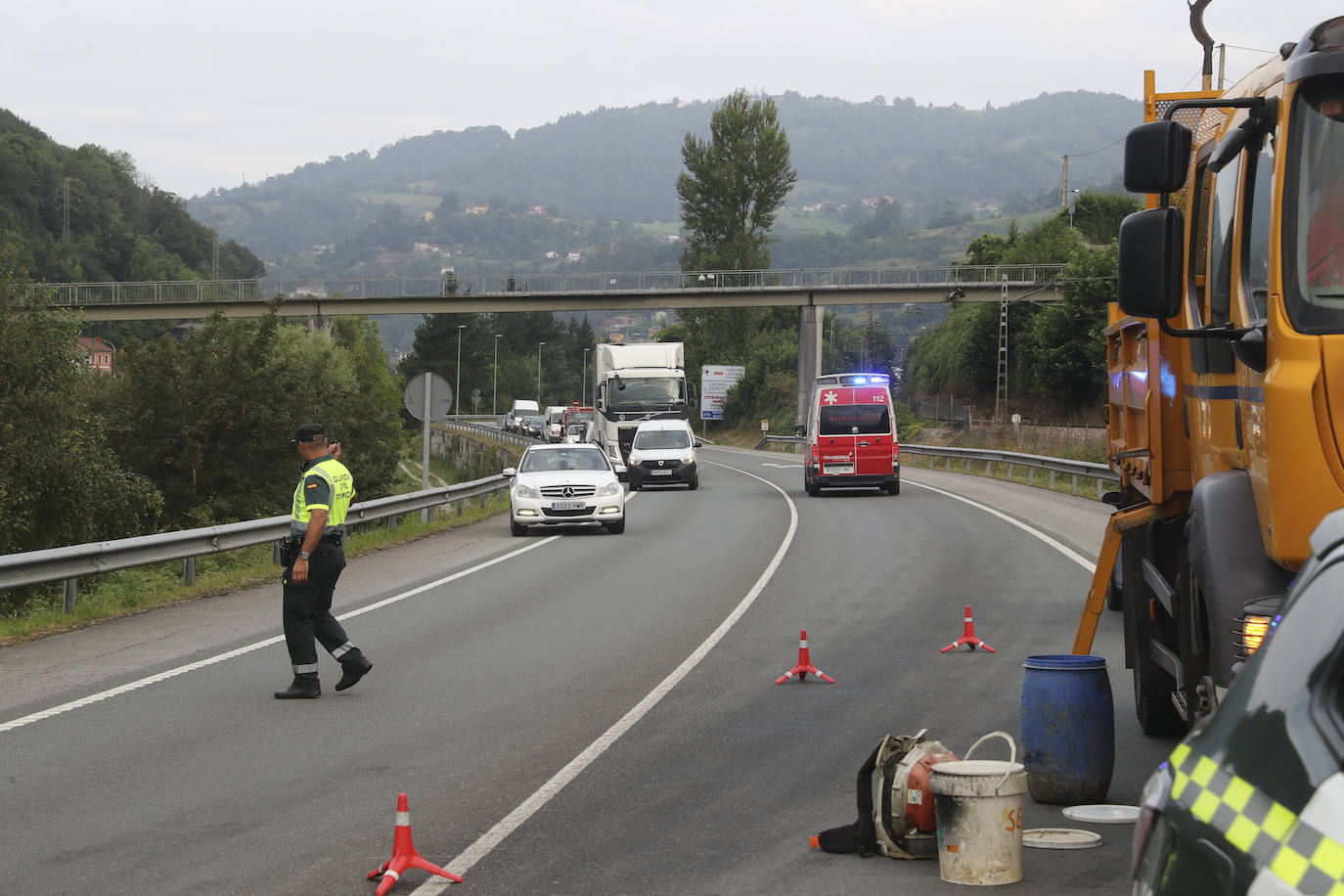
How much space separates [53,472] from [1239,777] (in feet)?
111

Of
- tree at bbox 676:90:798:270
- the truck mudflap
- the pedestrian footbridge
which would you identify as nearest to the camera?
the truck mudflap

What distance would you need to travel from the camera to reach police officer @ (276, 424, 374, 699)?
10.9 meters

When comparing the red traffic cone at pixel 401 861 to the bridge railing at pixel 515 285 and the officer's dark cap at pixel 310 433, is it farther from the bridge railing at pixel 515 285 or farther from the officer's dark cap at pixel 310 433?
the bridge railing at pixel 515 285

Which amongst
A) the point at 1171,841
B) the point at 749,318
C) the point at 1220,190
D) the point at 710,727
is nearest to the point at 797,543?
the point at 710,727

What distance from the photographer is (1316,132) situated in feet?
20.2

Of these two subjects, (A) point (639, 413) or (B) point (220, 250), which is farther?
(B) point (220, 250)

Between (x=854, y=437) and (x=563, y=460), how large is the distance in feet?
32.5

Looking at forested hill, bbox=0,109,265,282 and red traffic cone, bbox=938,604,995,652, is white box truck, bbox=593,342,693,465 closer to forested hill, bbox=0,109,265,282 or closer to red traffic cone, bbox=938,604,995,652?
red traffic cone, bbox=938,604,995,652

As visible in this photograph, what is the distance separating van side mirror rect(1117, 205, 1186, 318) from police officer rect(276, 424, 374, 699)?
6115 mm

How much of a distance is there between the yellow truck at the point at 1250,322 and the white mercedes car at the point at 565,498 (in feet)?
60.2

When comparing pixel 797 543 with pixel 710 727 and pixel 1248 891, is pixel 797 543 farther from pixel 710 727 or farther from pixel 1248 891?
pixel 1248 891

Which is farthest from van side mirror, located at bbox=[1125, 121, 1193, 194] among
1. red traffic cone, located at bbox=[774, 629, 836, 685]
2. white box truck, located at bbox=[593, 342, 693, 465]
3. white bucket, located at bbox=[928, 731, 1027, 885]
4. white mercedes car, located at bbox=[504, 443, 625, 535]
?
white box truck, located at bbox=[593, 342, 693, 465]

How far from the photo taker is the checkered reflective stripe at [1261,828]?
91.0 inches

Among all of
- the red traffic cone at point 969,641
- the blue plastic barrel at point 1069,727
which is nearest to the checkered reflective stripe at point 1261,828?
the blue plastic barrel at point 1069,727
